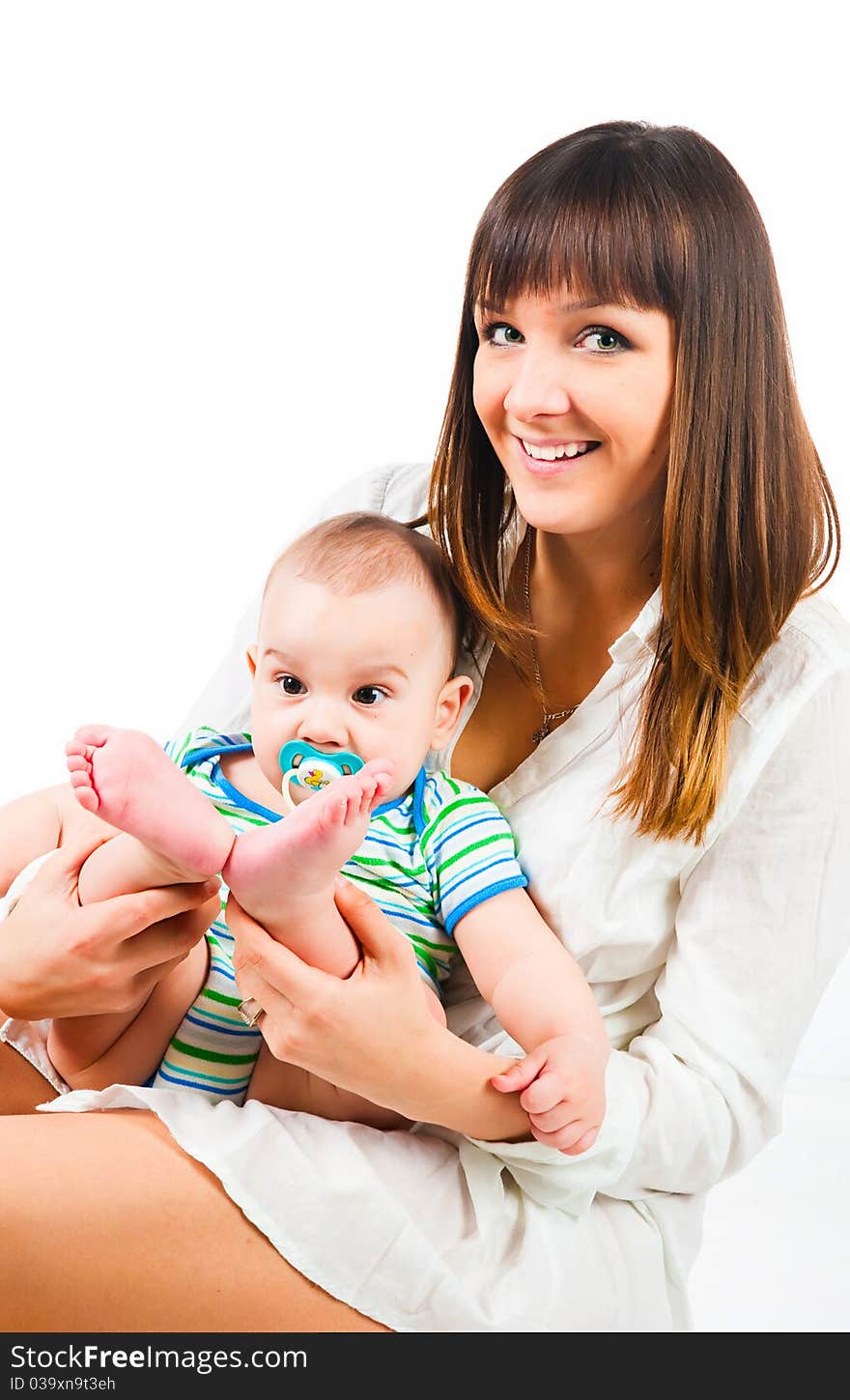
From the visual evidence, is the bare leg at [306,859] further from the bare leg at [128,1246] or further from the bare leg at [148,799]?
the bare leg at [128,1246]

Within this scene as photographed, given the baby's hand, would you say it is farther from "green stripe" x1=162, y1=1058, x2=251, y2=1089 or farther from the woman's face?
the woman's face

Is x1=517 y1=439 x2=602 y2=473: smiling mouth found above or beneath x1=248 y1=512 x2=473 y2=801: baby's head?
above

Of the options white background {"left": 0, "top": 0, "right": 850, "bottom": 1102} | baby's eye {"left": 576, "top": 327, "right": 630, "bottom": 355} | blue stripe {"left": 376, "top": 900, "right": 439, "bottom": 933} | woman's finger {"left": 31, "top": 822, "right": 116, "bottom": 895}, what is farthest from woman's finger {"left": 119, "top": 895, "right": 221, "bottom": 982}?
white background {"left": 0, "top": 0, "right": 850, "bottom": 1102}

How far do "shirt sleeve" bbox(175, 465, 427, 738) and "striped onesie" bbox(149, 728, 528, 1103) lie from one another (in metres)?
0.26

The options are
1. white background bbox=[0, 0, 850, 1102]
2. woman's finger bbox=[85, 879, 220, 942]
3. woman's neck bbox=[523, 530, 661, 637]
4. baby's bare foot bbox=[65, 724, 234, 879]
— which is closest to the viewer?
baby's bare foot bbox=[65, 724, 234, 879]

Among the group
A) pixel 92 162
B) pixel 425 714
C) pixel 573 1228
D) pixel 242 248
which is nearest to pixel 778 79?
pixel 242 248

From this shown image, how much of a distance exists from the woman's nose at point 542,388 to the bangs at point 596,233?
69 millimetres

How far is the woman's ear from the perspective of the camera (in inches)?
64.8

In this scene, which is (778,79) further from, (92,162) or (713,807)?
(713,807)

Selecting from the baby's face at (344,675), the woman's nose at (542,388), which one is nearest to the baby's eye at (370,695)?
the baby's face at (344,675)

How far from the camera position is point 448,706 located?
167 centimetres

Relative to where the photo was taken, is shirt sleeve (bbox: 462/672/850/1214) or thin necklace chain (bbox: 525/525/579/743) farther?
thin necklace chain (bbox: 525/525/579/743)

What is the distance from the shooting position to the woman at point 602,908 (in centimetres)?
138

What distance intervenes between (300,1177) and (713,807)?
21.3 inches
